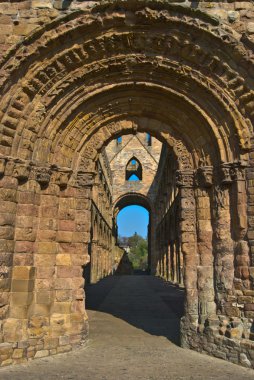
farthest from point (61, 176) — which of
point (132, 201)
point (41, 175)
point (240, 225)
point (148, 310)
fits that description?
point (132, 201)

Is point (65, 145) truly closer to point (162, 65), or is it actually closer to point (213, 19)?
point (162, 65)

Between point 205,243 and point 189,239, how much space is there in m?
0.31

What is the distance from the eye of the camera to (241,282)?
614cm

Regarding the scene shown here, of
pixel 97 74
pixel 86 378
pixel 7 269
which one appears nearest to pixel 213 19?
pixel 97 74

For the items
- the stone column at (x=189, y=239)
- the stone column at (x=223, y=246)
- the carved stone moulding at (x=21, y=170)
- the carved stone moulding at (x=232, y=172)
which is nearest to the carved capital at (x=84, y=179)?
the carved stone moulding at (x=21, y=170)

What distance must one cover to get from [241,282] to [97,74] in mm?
4651

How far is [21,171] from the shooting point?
6.27 m

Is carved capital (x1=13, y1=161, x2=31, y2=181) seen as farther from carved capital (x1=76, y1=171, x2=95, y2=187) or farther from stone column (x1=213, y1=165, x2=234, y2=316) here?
stone column (x1=213, y1=165, x2=234, y2=316)

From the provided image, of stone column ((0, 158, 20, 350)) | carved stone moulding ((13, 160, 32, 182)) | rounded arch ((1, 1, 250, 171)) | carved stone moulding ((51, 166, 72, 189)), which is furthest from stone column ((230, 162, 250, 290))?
stone column ((0, 158, 20, 350))

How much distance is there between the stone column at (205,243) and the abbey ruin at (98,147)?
0.02 meters

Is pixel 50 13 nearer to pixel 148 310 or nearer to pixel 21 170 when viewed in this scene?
pixel 21 170

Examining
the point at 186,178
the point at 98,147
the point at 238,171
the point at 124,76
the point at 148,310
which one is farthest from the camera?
the point at 148,310

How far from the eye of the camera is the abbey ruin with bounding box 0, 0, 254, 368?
6125 mm

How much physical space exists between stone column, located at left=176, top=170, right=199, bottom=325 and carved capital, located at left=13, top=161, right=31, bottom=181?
290cm
